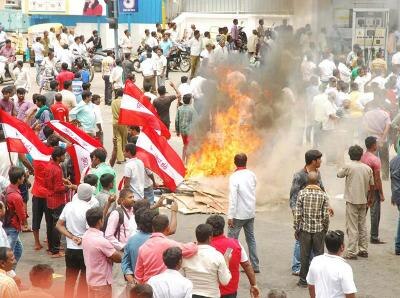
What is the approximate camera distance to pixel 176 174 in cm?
1048

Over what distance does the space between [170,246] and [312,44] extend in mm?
13467

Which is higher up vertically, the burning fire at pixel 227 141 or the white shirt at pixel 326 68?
the white shirt at pixel 326 68

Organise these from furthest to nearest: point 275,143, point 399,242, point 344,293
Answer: point 275,143
point 399,242
point 344,293

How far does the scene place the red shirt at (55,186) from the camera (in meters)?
10.1

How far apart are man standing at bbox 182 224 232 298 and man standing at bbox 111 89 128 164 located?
8535mm

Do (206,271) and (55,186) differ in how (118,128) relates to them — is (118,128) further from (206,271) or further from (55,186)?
(206,271)

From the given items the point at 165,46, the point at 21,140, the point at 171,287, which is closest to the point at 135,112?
the point at 21,140

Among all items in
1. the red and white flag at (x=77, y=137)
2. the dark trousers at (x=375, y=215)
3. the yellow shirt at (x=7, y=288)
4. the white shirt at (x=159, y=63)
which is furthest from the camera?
the white shirt at (x=159, y=63)

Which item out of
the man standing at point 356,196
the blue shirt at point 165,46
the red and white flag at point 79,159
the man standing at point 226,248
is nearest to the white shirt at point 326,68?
the blue shirt at point 165,46

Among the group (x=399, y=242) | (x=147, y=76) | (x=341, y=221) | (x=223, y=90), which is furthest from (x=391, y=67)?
(x=399, y=242)

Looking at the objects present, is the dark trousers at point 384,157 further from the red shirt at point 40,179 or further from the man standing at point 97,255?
the man standing at point 97,255

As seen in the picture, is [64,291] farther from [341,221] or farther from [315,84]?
[315,84]

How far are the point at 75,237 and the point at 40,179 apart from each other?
2.11 m

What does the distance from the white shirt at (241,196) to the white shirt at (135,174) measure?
1.39m
